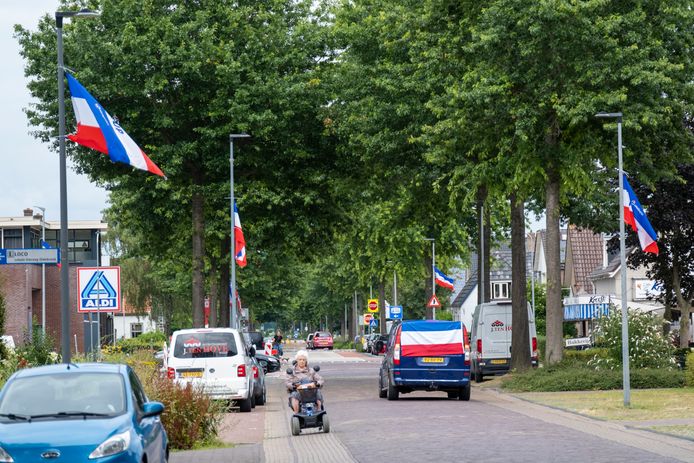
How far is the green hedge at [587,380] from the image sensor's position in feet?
105

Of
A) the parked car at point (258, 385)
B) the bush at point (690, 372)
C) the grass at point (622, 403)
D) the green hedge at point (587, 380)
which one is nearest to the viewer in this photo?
the grass at point (622, 403)

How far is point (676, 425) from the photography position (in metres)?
20.6

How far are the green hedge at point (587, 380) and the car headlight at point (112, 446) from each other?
21779 mm

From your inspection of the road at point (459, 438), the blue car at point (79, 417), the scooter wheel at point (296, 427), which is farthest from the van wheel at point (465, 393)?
the blue car at point (79, 417)

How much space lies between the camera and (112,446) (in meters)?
11.3

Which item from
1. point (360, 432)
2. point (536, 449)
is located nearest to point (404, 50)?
point (360, 432)

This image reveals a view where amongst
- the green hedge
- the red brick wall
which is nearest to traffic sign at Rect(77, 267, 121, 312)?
the green hedge

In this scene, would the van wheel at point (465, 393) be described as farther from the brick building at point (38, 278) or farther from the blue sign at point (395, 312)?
the blue sign at point (395, 312)

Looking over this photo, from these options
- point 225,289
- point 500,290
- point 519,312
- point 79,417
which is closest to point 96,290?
point 79,417

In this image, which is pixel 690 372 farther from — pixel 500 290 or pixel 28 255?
pixel 500 290

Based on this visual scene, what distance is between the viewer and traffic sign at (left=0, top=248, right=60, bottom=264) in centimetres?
1912

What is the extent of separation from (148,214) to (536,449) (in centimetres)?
2897

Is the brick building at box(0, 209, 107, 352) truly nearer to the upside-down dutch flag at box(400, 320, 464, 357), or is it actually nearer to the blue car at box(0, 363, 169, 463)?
the upside-down dutch flag at box(400, 320, 464, 357)

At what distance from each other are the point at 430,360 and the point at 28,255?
12.5 meters
